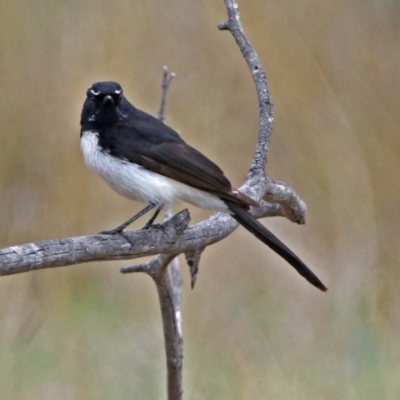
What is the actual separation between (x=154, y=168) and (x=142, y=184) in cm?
8

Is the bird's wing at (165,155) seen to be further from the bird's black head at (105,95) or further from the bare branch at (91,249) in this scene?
the bare branch at (91,249)

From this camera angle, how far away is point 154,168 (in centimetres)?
360

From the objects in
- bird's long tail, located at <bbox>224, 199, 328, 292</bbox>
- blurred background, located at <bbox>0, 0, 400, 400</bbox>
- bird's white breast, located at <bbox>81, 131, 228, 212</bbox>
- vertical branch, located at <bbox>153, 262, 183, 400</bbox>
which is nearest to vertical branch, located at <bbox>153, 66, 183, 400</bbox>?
vertical branch, located at <bbox>153, 262, 183, 400</bbox>

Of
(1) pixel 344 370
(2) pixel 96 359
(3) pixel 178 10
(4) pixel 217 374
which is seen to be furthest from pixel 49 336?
(3) pixel 178 10

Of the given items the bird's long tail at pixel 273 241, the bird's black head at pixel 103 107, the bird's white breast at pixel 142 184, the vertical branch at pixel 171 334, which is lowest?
the vertical branch at pixel 171 334

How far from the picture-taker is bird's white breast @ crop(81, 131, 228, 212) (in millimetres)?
3572

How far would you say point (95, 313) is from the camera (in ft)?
20.9

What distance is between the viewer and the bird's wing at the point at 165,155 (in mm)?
3473

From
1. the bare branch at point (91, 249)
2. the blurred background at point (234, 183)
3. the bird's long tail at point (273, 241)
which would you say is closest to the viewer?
the bare branch at point (91, 249)

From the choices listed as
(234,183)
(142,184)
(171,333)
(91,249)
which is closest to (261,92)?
(142,184)

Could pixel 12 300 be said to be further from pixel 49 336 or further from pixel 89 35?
pixel 89 35

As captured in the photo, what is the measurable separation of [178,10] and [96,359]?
2416 millimetres

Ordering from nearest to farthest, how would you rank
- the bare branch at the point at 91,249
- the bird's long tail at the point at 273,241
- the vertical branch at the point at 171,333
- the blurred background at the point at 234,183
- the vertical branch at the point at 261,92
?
the bare branch at the point at 91,249
the bird's long tail at the point at 273,241
the vertical branch at the point at 171,333
the vertical branch at the point at 261,92
the blurred background at the point at 234,183

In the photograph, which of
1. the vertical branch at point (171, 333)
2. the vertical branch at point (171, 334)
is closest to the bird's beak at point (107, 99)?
the vertical branch at point (171, 334)
